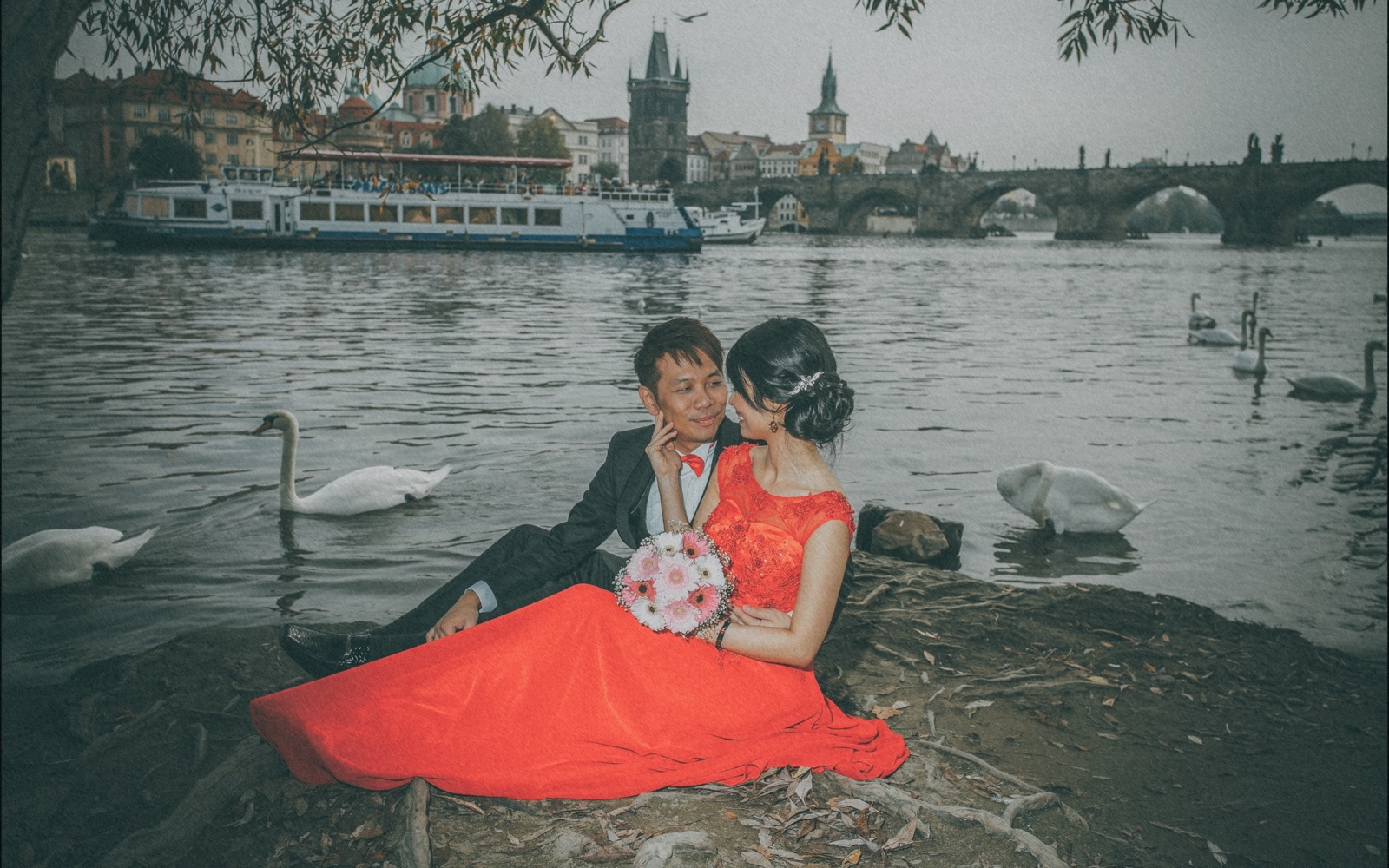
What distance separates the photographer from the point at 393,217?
39.3 metres

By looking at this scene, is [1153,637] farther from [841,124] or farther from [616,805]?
[841,124]

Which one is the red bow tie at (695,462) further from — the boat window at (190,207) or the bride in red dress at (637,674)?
the boat window at (190,207)

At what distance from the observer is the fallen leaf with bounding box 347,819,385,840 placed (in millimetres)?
2318

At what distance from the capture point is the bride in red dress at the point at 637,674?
2209 mm

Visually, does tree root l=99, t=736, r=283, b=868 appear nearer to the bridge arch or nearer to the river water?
the river water

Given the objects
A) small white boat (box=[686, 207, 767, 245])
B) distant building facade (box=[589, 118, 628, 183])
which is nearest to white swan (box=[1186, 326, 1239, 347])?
small white boat (box=[686, 207, 767, 245])

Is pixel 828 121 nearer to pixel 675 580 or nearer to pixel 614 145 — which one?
pixel 614 145

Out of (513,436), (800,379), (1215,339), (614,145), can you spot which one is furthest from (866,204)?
(800,379)

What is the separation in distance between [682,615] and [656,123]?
103550 millimetres

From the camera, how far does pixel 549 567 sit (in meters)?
2.81

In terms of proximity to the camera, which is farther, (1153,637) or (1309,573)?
(1309,573)

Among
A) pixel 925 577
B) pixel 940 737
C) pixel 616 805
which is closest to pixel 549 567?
pixel 616 805

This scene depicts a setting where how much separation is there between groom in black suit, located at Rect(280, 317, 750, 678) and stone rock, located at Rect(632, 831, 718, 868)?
2.16 feet

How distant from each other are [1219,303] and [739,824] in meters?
25.4
